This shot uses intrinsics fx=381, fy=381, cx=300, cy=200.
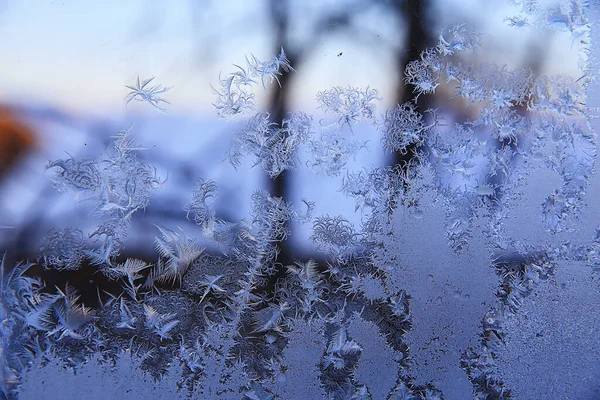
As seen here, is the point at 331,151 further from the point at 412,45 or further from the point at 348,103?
the point at 412,45

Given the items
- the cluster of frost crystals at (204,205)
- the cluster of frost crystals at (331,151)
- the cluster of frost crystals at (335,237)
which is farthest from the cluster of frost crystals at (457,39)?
the cluster of frost crystals at (204,205)

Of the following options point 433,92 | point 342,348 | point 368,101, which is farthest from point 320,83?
point 342,348

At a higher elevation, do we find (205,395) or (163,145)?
(163,145)

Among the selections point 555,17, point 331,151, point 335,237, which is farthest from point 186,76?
point 555,17

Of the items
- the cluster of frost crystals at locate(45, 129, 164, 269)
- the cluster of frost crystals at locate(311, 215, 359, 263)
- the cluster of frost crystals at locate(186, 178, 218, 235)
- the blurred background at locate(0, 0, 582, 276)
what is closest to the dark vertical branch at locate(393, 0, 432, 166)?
the blurred background at locate(0, 0, 582, 276)

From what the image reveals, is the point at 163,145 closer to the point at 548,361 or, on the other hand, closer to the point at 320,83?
the point at 320,83

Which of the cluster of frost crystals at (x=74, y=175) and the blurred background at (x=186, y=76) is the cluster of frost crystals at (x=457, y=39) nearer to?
the blurred background at (x=186, y=76)

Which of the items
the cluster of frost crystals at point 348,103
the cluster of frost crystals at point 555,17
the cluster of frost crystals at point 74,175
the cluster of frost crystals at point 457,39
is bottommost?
the cluster of frost crystals at point 74,175
